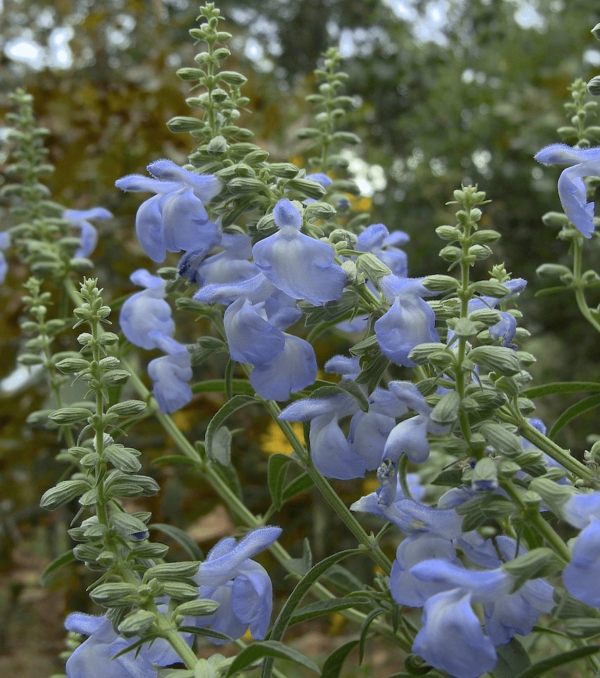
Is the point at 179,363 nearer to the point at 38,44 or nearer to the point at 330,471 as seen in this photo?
the point at 330,471

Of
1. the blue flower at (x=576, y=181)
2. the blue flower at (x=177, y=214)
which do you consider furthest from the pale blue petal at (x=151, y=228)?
the blue flower at (x=576, y=181)

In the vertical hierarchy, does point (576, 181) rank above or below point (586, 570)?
above

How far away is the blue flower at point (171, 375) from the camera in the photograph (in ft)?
3.76

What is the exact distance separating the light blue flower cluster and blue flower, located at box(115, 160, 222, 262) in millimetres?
343

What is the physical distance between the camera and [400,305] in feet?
2.65

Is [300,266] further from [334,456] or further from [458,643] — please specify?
[458,643]

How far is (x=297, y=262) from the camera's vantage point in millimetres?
835

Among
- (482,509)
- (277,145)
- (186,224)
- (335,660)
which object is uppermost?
(277,145)

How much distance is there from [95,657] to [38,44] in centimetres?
378

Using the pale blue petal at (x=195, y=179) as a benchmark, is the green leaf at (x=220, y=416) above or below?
below

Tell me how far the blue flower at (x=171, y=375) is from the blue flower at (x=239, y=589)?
263 millimetres

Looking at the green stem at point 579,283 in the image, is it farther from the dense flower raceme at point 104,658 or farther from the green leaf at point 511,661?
the dense flower raceme at point 104,658

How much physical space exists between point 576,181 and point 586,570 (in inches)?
17.9

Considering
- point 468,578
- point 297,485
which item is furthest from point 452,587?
point 297,485
